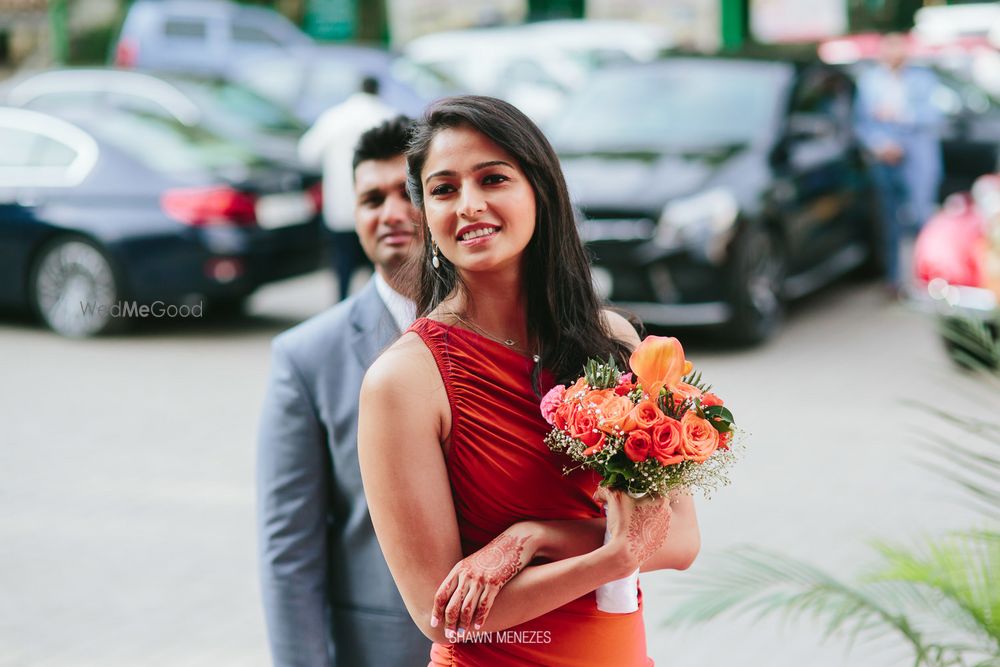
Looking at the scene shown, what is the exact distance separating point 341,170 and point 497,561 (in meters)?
7.34

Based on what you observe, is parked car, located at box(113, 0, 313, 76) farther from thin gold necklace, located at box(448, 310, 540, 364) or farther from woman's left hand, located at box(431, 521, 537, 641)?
woman's left hand, located at box(431, 521, 537, 641)

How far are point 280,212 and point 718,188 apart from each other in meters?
3.33

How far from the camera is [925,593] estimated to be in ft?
9.18

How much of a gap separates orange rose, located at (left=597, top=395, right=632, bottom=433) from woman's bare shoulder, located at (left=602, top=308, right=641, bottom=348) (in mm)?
417

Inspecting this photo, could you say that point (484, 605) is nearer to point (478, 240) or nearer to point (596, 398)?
point (596, 398)

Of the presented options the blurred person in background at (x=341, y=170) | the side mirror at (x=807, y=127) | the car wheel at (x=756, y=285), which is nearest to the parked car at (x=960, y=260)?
the car wheel at (x=756, y=285)

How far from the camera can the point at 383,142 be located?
3.14 meters

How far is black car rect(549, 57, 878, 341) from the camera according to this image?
27.6 feet

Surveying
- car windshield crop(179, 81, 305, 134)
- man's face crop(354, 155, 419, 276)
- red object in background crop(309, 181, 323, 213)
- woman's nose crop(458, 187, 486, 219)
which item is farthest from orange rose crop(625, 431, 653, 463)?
car windshield crop(179, 81, 305, 134)

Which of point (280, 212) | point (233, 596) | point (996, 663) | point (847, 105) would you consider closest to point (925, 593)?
point (996, 663)

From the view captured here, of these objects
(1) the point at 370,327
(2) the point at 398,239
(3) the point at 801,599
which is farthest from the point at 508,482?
(2) the point at 398,239

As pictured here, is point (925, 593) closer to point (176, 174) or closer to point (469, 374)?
point (469, 374)

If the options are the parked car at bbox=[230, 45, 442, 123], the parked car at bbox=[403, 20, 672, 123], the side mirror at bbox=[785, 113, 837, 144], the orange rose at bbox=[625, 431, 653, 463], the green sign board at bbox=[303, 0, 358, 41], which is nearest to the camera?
the orange rose at bbox=[625, 431, 653, 463]

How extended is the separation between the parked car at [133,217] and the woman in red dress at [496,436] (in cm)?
731
